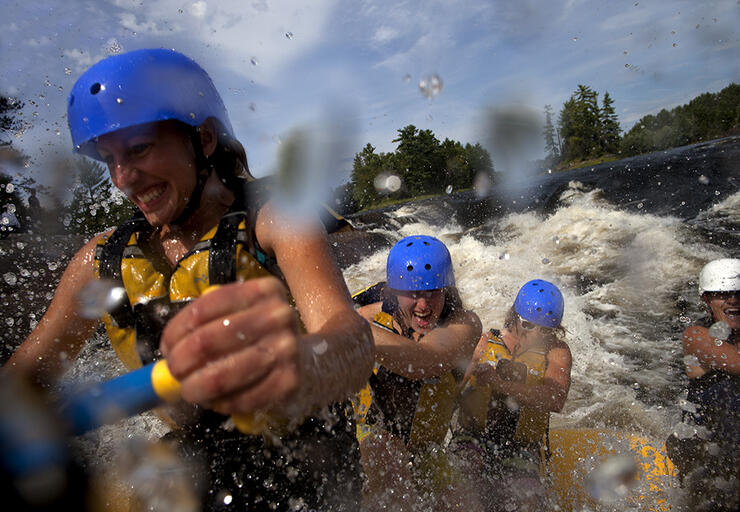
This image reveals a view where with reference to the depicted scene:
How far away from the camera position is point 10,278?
6.73m

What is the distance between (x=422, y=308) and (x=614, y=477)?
2241mm

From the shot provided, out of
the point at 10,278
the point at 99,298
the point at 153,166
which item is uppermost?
the point at 153,166

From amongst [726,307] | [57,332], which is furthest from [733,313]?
[57,332]

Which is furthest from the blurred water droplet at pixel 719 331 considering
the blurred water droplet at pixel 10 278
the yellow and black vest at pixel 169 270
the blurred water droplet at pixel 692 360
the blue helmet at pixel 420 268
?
the blurred water droplet at pixel 10 278

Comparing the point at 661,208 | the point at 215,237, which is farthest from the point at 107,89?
the point at 661,208

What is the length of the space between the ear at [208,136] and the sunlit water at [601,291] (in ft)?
4.37

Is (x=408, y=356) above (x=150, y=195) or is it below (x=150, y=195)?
below

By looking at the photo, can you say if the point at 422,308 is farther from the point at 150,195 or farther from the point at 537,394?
the point at 150,195

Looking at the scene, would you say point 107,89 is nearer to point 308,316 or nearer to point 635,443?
point 308,316

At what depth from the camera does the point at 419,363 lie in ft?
8.82

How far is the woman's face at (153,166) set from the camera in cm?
179

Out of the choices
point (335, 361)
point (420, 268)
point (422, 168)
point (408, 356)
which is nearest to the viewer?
point (335, 361)

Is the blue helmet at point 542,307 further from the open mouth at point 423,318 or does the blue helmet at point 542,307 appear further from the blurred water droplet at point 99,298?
the blurred water droplet at point 99,298

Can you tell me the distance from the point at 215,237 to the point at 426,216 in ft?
79.1
